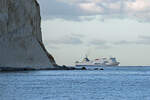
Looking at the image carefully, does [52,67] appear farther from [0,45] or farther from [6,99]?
[6,99]

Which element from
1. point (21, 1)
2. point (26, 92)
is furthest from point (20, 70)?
point (26, 92)

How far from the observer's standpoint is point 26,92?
42.5m

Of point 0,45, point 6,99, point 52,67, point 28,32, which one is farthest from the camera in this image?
point 52,67

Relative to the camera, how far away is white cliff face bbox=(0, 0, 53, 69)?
7906 cm

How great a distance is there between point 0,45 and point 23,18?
7.45 metres

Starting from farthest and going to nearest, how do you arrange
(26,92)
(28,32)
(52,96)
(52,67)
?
1. (52,67)
2. (28,32)
3. (26,92)
4. (52,96)

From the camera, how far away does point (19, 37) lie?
3211 inches

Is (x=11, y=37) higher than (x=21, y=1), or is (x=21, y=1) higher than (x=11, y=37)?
(x=21, y=1)

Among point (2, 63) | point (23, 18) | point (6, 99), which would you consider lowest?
point (6, 99)

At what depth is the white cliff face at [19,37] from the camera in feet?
259

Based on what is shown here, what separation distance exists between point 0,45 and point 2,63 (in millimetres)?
3047

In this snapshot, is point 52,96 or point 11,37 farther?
point 11,37

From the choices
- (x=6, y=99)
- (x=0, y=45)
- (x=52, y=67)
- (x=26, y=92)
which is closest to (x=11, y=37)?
(x=0, y=45)

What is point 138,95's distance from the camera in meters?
40.5
